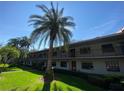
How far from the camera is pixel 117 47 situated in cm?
2281

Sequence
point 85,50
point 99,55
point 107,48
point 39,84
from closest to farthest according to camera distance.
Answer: point 39,84
point 107,48
point 99,55
point 85,50

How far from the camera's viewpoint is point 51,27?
24219 millimetres

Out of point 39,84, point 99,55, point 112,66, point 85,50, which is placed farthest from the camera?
point 85,50

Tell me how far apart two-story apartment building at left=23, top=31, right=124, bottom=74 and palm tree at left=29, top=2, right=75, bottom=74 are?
2.88m

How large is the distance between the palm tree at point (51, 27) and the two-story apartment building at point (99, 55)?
288 cm

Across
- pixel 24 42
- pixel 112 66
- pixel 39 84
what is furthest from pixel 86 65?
pixel 24 42

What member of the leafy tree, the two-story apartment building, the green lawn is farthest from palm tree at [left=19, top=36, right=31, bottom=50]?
the green lawn

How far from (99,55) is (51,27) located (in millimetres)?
10251

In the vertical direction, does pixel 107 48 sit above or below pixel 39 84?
above

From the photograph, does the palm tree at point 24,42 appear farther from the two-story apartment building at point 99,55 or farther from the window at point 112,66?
the window at point 112,66

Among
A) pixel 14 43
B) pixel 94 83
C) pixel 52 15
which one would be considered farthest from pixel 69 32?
pixel 14 43

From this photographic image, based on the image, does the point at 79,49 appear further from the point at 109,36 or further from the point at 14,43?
the point at 14,43

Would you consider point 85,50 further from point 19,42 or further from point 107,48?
point 19,42

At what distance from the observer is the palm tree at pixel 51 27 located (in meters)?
24.3
